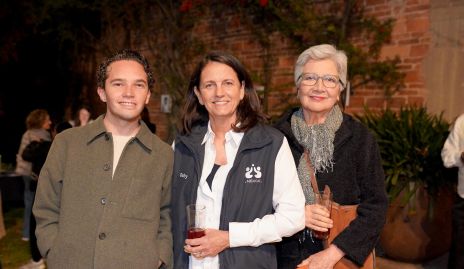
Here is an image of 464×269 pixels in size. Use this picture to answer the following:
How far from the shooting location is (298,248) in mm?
2350

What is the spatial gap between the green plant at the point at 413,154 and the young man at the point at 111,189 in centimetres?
348

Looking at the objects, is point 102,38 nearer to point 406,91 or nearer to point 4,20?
point 4,20

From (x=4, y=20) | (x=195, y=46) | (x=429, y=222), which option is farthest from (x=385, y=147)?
(x=4, y=20)

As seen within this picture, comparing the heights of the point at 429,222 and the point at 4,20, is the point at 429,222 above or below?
below

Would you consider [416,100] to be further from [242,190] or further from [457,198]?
[242,190]

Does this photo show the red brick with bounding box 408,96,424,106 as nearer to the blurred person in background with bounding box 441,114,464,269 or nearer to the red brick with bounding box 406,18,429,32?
the red brick with bounding box 406,18,429,32

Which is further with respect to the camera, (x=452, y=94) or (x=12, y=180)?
(x=12, y=180)

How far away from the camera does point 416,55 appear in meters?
5.71

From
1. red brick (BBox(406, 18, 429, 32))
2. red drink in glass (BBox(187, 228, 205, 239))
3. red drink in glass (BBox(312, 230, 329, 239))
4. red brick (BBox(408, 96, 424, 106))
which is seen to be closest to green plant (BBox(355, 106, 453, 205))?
red brick (BBox(408, 96, 424, 106))

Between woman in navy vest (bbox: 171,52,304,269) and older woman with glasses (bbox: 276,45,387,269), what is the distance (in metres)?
0.21

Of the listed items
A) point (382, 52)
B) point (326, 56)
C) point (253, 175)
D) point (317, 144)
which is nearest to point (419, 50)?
point (382, 52)

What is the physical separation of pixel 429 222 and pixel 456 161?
956mm

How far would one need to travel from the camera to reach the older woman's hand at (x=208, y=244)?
1.98 metres

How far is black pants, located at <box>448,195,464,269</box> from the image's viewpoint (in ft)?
14.0
